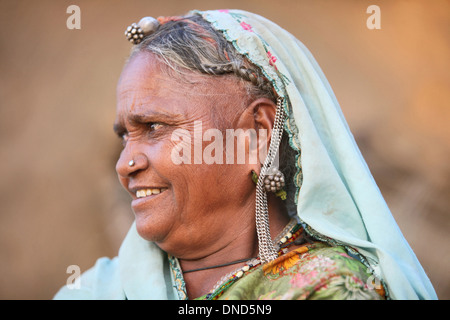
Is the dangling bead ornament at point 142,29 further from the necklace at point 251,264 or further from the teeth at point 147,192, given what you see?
the necklace at point 251,264

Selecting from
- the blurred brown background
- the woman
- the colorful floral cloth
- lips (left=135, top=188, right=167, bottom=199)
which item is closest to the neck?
the woman

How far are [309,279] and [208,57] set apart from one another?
99 centimetres

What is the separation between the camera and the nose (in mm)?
2125

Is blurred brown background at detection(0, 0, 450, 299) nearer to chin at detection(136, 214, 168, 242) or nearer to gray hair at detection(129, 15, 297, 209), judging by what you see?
gray hair at detection(129, 15, 297, 209)

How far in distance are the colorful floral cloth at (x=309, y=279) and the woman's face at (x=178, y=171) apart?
0.24m

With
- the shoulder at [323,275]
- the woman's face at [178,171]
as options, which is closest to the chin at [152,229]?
the woman's face at [178,171]

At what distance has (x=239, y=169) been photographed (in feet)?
7.07

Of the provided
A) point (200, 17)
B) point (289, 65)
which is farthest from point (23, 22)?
point (289, 65)

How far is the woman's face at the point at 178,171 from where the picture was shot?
2.10 m

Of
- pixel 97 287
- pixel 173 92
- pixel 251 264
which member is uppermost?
pixel 173 92

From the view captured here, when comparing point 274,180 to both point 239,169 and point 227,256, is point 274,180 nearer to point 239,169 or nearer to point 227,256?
point 239,169

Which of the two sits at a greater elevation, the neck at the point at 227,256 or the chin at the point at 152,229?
the chin at the point at 152,229

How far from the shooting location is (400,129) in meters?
4.81

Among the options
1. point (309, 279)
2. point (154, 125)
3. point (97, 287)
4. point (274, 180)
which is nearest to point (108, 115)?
point (97, 287)
